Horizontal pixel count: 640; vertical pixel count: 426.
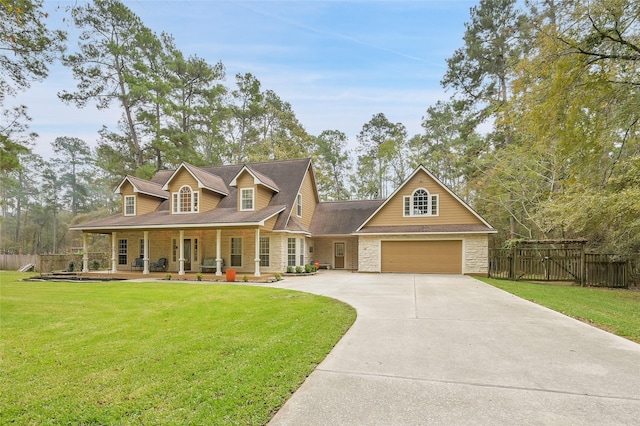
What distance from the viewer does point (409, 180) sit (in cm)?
1861

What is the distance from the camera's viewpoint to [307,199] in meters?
22.1

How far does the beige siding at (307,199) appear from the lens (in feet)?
69.4

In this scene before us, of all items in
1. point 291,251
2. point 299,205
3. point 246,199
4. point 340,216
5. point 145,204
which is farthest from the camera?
point 340,216

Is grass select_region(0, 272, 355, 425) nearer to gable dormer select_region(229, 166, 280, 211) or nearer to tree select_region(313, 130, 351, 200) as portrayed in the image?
gable dormer select_region(229, 166, 280, 211)

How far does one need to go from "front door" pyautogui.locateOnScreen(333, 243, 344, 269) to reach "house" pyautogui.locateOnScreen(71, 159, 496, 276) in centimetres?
111

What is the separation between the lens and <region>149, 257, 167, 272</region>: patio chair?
62.4 ft

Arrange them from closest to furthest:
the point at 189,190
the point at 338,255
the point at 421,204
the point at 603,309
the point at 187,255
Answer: the point at 603,309
the point at 421,204
the point at 189,190
the point at 187,255
the point at 338,255

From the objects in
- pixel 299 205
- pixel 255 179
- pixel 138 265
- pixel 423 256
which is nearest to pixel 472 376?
pixel 423 256

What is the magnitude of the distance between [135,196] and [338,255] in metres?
13.6

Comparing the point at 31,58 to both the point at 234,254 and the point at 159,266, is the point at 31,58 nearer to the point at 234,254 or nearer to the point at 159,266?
the point at 159,266

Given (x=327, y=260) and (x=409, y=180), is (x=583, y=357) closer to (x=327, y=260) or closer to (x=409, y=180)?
(x=409, y=180)

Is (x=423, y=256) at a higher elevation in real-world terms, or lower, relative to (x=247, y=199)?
lower

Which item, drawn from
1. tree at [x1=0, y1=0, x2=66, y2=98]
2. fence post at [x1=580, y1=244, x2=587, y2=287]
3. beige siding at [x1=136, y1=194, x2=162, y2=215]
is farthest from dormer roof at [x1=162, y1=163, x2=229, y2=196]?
fence post at [x1=580, y1=244, x2=587, y2=287]

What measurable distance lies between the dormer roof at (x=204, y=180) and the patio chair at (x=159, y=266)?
14.3 ft
